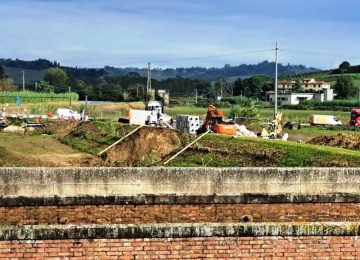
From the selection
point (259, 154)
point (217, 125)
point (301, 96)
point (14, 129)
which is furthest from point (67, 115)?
point (301, 96)

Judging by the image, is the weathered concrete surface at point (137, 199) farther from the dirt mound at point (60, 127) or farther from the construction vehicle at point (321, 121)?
the construction vehicle at point (321, 121)

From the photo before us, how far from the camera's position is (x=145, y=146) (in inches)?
1064

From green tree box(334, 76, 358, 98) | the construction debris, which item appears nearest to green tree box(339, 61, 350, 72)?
green tree box(334, 76, 358, 98)

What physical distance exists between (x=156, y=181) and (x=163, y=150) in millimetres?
14550

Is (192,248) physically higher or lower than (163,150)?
higher

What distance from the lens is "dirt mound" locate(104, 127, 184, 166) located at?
84.4 feet

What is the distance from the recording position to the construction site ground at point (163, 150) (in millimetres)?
20641

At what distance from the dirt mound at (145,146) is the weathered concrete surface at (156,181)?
13.3m

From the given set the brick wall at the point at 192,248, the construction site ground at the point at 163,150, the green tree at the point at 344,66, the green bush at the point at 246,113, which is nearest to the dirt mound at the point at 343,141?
the construction site ground at the point at 163,150

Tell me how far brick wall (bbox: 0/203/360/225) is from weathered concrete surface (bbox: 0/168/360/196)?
2.16 feet

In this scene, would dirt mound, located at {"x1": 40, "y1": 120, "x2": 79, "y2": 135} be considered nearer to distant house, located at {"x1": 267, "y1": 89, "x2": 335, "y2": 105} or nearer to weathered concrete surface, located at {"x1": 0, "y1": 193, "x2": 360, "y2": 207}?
weathered concrete surface, located at {"x1": 0, "y1": 193, "x2": 360, "y2": 207}

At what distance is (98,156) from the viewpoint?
1059 inches

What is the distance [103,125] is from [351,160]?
19.2 metres

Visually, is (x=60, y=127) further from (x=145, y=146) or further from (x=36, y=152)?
(x=145, y=146)
